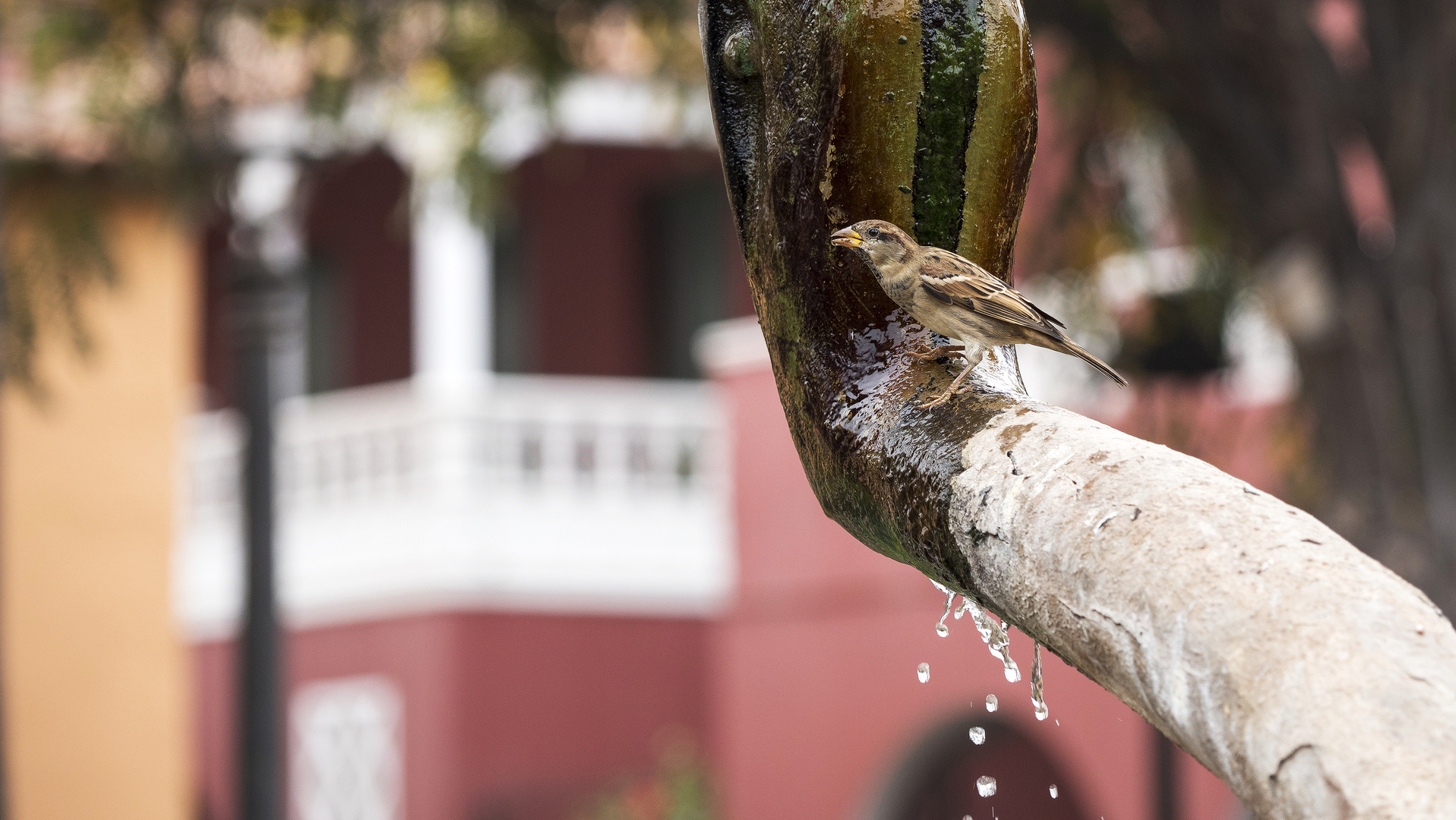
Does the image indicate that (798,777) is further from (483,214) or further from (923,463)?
(923,463)

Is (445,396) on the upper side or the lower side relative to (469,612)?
upper

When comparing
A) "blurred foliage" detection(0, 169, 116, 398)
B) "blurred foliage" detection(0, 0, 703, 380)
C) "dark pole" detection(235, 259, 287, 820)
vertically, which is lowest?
"dark pole" detection(235, 259, 287, 820)

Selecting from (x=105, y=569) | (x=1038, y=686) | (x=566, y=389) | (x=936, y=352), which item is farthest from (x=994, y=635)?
(x=566, y=389)

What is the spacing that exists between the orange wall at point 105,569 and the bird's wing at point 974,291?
9.18m

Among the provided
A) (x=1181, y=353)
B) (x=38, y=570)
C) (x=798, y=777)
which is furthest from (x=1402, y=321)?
(x=38, y=570)

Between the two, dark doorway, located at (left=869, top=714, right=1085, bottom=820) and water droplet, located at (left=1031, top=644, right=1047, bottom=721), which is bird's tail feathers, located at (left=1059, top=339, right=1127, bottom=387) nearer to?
water droplet, located at (left=1031, top=644, right=1047, bottom=721)

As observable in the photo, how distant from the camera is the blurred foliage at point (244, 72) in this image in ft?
19.3

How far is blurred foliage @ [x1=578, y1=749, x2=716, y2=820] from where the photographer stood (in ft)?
37.0

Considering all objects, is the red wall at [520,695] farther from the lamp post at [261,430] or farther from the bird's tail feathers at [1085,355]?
the bird's tail feathers at [1085,355]

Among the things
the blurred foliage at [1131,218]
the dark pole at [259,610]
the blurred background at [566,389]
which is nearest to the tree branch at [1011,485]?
the blurred background at [566,389]

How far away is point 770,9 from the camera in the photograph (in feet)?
4.29

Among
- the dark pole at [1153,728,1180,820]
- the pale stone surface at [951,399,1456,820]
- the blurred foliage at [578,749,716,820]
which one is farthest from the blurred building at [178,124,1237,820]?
the pale stone surface at [951,399,1456,820]

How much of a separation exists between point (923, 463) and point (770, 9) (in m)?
0.37

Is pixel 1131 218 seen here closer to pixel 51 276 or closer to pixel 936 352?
pixel 51 276
